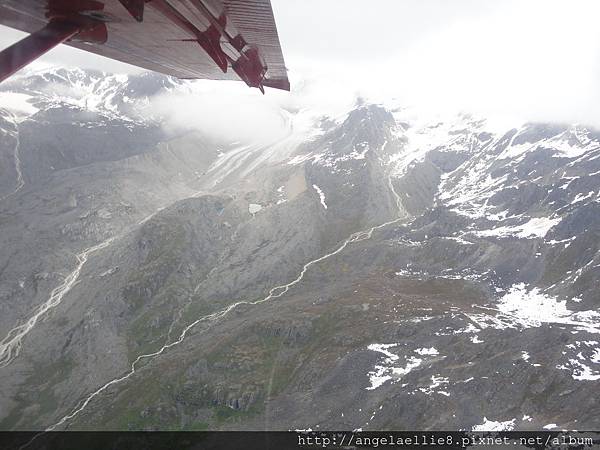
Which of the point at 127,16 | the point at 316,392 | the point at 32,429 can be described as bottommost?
the point at 32,429

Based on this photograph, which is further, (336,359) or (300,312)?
(300,312)

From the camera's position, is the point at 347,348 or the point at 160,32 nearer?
the point at 160,32

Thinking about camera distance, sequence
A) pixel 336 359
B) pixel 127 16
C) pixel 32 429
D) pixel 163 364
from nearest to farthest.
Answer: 1. pixel 127 16
2. pixel 336 359
3. pixel 32 429
4. pixel 163 364

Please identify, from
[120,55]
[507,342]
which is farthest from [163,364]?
[120,55]

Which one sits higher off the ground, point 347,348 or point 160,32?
point 160,32

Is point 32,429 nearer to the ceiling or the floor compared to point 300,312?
nearer to the floor

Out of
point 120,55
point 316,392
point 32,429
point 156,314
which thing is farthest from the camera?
point 156,314

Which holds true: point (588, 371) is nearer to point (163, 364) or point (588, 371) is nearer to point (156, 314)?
point (163, 364)

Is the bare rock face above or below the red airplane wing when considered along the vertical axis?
below

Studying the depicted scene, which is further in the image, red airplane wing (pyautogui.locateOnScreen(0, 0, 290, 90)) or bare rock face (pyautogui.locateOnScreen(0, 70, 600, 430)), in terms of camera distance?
bare rock face (pyautogui.locateOnScreen(0, 70, 600, 430))
